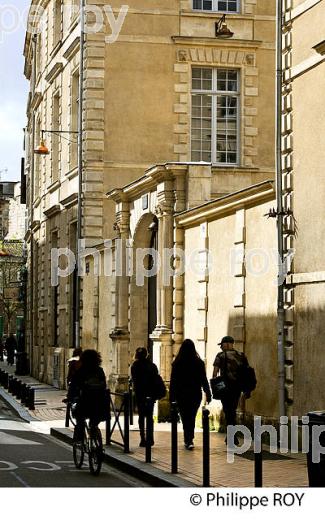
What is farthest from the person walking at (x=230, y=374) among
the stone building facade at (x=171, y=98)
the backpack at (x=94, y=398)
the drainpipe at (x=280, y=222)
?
the stone building facade at (x=171, y=98)

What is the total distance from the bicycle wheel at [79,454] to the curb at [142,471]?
0.57 metres

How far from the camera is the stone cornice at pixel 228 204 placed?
1814 cm

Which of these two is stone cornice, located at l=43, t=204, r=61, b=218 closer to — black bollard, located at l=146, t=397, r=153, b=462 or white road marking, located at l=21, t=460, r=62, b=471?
white road marking, located at l=21, t=460, r=62, b=471

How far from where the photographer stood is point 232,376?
675 inches

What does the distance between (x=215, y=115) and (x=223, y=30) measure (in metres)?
3.13

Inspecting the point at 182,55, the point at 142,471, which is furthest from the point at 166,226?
the point at 182,55

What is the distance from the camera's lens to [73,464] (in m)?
15.9

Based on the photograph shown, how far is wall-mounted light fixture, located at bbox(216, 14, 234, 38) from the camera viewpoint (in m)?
27.9

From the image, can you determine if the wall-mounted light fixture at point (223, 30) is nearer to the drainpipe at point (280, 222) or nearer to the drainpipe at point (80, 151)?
the drainpipe at point (80, 151)

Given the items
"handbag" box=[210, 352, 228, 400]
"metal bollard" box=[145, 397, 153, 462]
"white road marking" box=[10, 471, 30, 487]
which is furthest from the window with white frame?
"white road marking" box=[10, 471, 30, 487]

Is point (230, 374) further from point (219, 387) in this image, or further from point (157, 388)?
point (157, 388)

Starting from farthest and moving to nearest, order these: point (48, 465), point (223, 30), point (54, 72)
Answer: point (54, 72) → point (223, 30) → point (48, 465)

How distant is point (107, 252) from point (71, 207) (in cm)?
670
